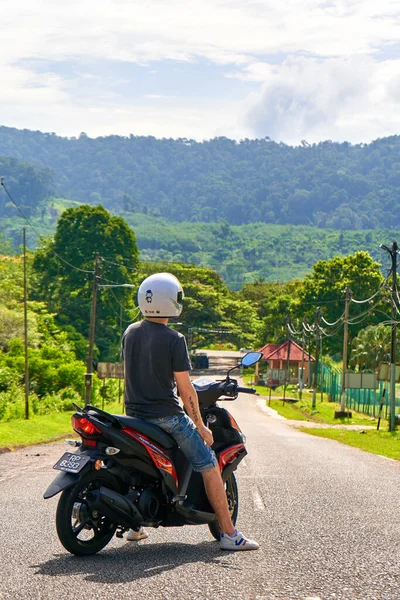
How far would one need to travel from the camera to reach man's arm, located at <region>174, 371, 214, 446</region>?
7160 mm

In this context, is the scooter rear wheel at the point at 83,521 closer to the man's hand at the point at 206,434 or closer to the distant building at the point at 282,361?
the man's hand at the point at 206,434

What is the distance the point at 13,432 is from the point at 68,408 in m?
16.9

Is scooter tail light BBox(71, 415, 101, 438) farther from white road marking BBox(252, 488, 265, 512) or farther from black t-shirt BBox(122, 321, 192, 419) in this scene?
white road marking BBox(252, 488, 265, 512)

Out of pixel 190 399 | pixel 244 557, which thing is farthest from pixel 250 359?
pixel 244 557

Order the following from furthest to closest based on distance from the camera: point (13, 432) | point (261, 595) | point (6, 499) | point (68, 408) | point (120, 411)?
point (120, 411)
point (68, 408)
point (13, 432)
point (6, 499)
point (261, 595)

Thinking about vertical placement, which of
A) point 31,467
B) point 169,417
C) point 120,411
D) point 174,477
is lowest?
point 120,411

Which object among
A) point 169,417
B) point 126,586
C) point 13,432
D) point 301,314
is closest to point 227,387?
point 169,417

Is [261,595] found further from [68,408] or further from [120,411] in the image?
[120,411]

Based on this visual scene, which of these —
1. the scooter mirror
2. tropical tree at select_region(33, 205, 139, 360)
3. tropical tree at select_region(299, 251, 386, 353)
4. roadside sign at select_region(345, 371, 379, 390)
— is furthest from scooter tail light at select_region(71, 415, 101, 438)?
tropical tree at select_region(299, 251, 386, 353)

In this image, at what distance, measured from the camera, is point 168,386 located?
7.20 metres

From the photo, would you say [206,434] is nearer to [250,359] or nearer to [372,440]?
[250,359]

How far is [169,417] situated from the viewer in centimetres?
719

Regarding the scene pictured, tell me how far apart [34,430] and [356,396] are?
111 feet

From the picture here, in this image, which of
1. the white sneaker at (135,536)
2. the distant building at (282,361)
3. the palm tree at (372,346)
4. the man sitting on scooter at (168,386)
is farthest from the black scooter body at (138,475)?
the distant building at (282,361)
